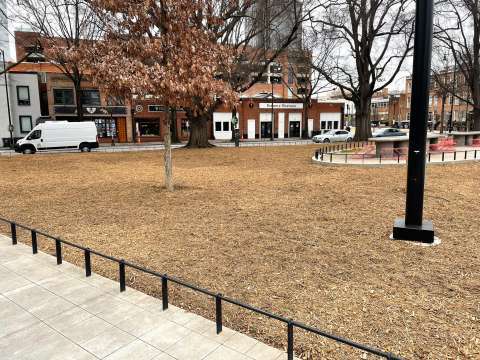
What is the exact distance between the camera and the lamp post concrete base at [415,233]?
7.07m

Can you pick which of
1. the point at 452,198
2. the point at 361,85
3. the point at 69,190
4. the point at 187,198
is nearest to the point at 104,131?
the point at 361,85

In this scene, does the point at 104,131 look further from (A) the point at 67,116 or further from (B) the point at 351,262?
(B) the point at 351,262

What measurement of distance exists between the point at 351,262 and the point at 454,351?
8.03 ft

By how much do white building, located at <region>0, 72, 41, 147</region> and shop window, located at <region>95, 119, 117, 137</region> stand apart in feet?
21.8

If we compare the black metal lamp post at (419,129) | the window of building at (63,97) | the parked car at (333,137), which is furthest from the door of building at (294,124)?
the black metal lamp post at (419,129)

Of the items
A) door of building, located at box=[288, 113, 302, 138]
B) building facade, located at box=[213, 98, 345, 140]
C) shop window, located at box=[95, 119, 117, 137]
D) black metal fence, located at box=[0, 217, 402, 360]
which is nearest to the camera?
black metal fence, located at box=[0, 217, 402, 360]

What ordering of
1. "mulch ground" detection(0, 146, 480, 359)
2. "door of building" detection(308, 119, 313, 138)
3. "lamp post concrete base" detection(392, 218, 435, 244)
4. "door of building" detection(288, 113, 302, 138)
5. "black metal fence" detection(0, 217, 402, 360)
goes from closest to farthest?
"black metal fence" detection(0, 217, 402, 360) < "mulch ground" detection(0, 146, 480, 359) < "lamp post concrete base" detection(392, 218, 435, 244) < "door of building" detection(288, 113, 302, 138) < "door of building" detection(308, 119, 313, 138)

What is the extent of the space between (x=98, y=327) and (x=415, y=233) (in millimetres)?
5699

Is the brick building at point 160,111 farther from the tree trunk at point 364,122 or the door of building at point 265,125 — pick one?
the tree trunk at point 364,122

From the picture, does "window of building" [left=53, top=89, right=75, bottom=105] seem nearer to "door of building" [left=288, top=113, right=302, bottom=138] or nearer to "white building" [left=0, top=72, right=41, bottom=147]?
"white building" [left=0, top=72, right=41, bottom=147]

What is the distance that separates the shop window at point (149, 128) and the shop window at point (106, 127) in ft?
10.8

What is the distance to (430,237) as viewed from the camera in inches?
278

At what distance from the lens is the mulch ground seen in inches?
170

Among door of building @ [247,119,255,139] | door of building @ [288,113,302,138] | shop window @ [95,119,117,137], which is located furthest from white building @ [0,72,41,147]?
door of building @ [288,113,302,138]
